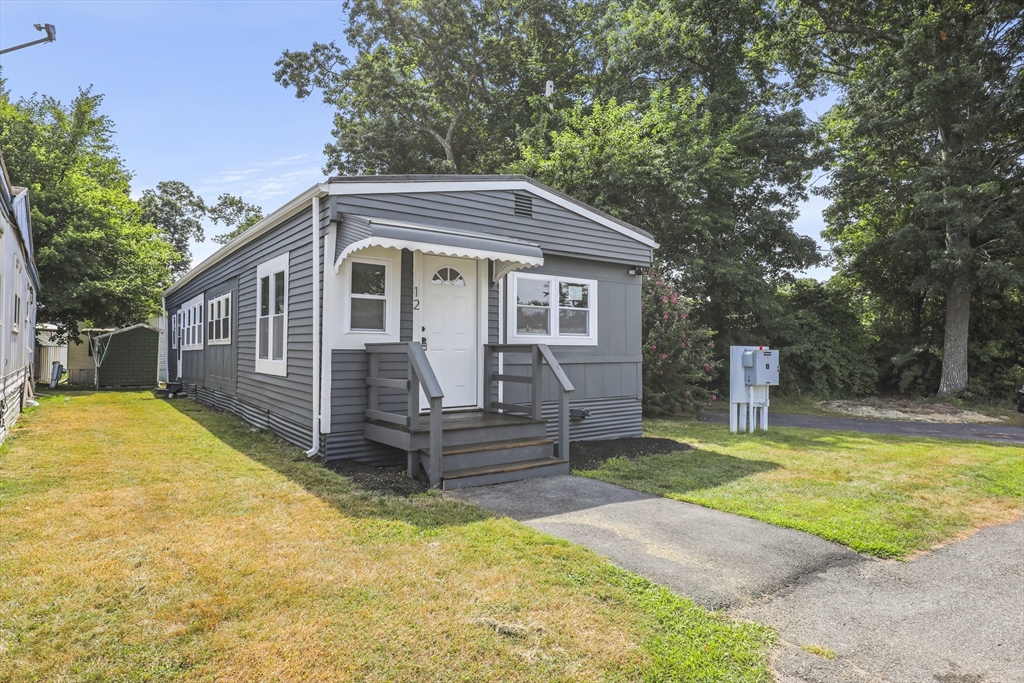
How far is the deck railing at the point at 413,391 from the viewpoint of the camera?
17.0 feet

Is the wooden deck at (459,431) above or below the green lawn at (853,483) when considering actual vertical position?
above

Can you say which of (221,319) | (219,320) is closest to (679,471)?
(221,319)

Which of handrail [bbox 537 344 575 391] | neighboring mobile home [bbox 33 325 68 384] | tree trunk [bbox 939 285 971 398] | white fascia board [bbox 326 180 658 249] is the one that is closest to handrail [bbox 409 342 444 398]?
handrail [bbox 537 344 575 391]

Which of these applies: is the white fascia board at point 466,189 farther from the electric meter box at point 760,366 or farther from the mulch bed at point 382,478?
the mulch bed at point 382,478

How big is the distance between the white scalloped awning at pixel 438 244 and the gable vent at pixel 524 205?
81 centimetres

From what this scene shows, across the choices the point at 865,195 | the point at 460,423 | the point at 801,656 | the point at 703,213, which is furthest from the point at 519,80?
the point at 801,656

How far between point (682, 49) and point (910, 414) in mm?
11775

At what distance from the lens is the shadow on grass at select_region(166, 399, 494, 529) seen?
4297 mm

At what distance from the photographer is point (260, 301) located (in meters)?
8.75

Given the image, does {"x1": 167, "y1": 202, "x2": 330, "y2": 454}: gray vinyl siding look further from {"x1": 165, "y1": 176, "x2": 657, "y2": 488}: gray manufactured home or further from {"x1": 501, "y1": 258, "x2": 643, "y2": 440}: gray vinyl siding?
{"x1": 501, "y1": 258, "x2": 643, "y2": 440}: gray vinyl siding

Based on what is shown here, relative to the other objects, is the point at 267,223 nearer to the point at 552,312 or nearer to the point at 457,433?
the point at 552,312

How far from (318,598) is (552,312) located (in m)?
5.47

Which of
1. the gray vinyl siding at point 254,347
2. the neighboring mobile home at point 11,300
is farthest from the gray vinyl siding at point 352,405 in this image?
the neighboring mobile home at point 11,300

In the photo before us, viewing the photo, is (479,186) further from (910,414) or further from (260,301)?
(910,414)
